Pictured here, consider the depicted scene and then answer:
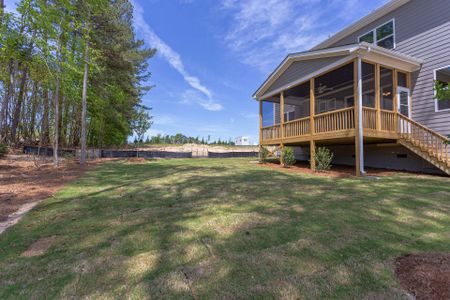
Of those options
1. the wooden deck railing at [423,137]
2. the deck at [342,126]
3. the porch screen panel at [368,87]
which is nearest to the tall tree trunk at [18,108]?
the deck at [342,126]

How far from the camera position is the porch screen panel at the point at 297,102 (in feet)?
38.9

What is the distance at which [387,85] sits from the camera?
9.97 m

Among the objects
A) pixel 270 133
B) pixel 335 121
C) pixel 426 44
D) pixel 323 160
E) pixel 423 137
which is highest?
pixel 426 44

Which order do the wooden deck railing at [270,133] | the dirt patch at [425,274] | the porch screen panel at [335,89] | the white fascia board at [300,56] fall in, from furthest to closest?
1. the wooden deck railing at [270,133]
2. the porch screen panel at [335,89]
3. the white fascia board at [300,56]
4. the dirt patch at [425,274]

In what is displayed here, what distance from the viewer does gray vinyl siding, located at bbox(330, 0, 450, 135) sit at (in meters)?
7.99

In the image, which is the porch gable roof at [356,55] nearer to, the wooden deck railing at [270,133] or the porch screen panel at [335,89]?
the porch screen panel at [335,89]

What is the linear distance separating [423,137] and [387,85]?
3225 mm

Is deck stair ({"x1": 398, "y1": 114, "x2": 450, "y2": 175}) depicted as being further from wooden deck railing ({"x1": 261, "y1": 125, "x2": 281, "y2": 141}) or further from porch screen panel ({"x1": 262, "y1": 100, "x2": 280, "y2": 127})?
porch screen panel ({"x1": 262, "y1": 100, "x2": 280, "y2": 127})

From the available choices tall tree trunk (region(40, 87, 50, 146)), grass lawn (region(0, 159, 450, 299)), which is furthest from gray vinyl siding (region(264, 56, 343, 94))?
tall tree trunk (region(40, 87, 50, 146))

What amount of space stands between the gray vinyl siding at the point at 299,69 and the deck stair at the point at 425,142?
11.1 feet

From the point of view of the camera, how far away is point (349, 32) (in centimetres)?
1140

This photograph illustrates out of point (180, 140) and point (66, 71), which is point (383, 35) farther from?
point (180, 140)

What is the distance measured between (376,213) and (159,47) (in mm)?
25821

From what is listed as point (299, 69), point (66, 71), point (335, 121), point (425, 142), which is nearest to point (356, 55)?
point (335, 121)
